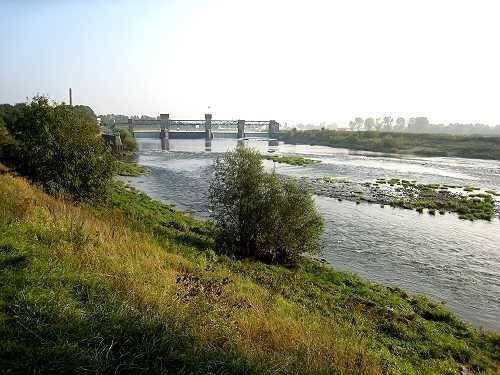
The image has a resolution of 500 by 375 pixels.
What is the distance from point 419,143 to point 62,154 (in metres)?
151

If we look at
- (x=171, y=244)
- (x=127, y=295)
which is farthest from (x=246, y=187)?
(x=127, y=295)

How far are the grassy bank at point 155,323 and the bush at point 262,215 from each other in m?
7.09

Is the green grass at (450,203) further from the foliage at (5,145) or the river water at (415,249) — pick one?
the foliage at (5,145)

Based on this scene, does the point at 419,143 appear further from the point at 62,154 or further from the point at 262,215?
the point at 62,154

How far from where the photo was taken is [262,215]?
24922 millimetres

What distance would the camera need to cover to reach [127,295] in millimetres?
8383

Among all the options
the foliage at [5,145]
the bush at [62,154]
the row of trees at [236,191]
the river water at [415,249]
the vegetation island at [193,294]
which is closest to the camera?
the vegetation island at [193,294]

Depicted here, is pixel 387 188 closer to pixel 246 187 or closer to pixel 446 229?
pixel 446 229

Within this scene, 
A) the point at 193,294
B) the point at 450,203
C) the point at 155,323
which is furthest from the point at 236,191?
the point at 450,203

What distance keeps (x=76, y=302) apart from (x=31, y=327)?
123 cm

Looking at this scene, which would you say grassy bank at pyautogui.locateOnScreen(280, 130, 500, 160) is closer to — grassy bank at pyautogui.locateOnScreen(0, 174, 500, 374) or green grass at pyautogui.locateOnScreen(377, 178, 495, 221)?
green grass at pyautogui.locateOnScreen(377, 178, 495, 221)

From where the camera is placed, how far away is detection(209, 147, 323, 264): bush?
81.1 feet

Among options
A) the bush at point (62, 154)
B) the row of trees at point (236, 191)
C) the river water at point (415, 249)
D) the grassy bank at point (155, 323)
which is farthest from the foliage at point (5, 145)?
the grassy bank at point (155, 323)

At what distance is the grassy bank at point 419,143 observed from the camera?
126181mm
